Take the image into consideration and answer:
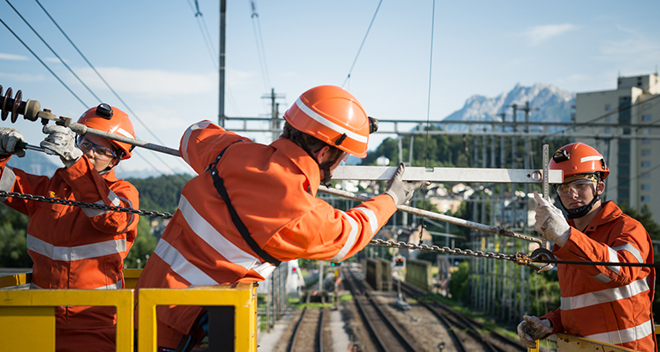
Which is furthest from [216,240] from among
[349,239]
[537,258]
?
[537,258]

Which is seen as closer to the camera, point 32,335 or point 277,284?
point 32,335

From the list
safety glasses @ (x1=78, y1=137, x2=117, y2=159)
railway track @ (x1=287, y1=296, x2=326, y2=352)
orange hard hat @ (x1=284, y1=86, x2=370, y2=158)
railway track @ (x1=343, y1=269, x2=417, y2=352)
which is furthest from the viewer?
railway track @ (x1=343, y1=269, x2=417, y2=352)

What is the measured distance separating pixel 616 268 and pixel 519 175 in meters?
0.82

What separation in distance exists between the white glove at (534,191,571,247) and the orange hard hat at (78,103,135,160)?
288cm

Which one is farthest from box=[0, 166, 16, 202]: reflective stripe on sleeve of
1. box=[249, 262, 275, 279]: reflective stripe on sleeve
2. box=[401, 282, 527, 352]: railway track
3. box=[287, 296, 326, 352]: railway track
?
box=[401, 282, 527, 352]: railway track

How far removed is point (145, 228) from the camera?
2621 inches

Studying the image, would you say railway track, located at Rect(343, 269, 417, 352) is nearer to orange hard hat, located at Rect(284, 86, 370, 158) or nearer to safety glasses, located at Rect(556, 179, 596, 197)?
safety glasses, located at Rect(556, 179, 596, 197)

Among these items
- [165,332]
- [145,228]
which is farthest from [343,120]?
[145,228]

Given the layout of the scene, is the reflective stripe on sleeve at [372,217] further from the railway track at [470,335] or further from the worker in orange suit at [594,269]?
the railway track at [470,335]

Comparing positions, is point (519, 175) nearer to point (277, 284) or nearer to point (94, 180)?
point (94, 180)

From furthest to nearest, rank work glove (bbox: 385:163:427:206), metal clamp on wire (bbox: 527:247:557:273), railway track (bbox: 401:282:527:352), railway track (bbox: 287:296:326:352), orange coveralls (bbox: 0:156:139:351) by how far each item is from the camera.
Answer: railway track (bbox: 287:296:326:352) < railway track (bbox: 401:282:527:352) < metal clamp on wire (bbox: 527:247:557:273) < orange coveralls (bbox: 0:156:139:351) < work glove (bbox: 385:163:427:206)

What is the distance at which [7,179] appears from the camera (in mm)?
3201

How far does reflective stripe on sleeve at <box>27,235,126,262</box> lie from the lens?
10.2ft

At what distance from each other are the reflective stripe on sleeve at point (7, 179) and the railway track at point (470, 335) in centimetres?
1613
